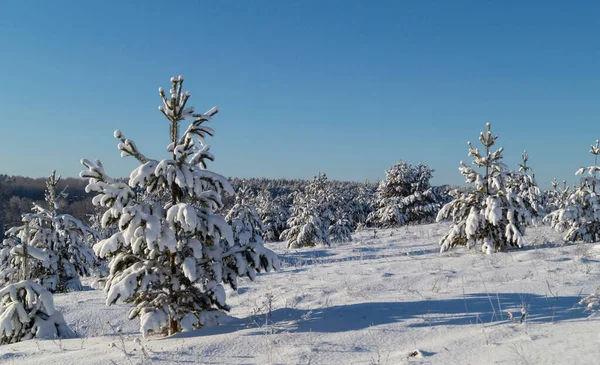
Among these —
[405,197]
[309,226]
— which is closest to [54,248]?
[309,226]

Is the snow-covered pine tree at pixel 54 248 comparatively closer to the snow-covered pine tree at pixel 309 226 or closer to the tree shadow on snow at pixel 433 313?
the tree shadow on snow at pixel 433 313

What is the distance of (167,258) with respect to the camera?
596 centimetres

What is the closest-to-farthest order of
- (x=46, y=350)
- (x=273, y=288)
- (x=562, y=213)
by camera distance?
(x=46, y=350) < (x=273, y=288) < (x=562, y=213)

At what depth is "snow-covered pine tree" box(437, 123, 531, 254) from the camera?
1035 cm

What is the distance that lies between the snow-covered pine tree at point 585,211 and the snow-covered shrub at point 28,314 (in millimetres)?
14017

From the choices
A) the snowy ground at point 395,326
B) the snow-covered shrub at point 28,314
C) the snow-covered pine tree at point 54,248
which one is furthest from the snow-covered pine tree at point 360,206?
the snow-covered shrub at point 28,314

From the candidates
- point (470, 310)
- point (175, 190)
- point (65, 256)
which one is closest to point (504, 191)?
point (470, 310)

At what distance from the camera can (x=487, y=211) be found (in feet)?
33.8

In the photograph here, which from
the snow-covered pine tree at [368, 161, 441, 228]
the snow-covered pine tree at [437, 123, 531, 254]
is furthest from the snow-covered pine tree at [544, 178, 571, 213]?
the snow-covered pine tree at [437, 123, 531, 254]

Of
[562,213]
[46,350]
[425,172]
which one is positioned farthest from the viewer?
[425,172]

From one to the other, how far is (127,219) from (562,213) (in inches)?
543

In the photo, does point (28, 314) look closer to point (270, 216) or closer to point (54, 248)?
point (54, 248)

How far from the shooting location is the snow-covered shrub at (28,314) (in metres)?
6.19

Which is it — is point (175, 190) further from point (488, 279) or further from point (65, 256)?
point (65, 256)
